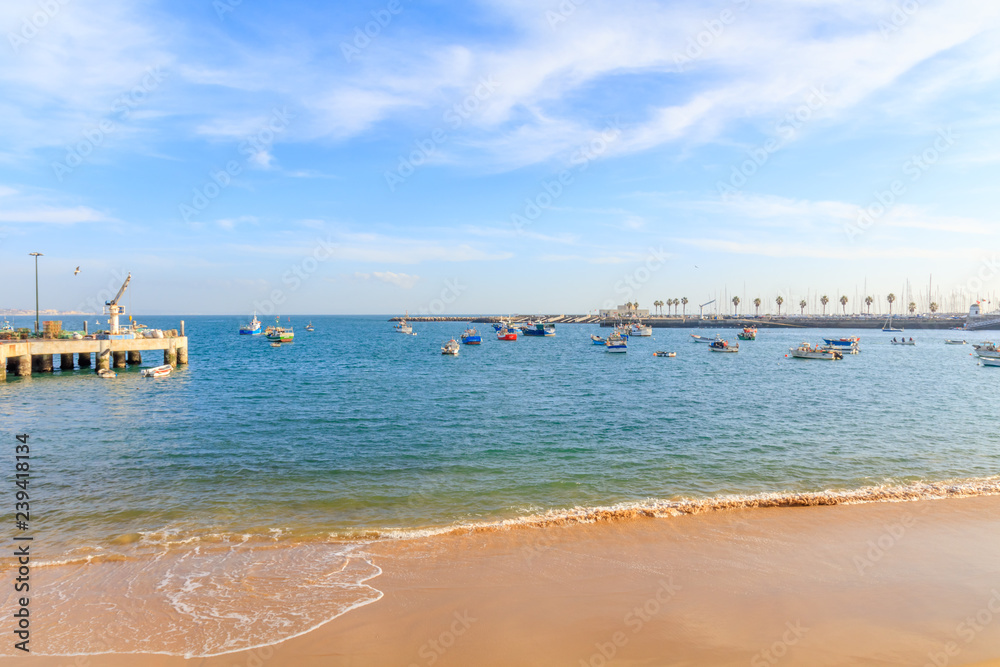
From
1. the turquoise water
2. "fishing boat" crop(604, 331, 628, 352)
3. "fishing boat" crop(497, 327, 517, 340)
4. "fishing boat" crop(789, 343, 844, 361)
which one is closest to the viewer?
the turquoise water

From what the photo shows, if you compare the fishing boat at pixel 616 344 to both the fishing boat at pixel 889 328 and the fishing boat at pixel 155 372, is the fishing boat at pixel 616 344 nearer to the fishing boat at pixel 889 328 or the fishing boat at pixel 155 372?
the fishing boat at pixel 155 372

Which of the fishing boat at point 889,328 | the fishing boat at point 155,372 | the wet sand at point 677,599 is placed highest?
the fishing boat at point 889,328

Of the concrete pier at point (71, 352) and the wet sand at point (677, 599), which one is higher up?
the concrete pier at point (71, 352)

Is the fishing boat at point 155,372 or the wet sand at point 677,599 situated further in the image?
the fishing boat at point 155,372

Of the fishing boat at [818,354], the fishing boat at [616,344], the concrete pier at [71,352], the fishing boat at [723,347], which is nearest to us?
the concrete pier at [71,352]

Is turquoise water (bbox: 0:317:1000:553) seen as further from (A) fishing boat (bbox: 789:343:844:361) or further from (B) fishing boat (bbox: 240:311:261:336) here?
(B) fishing boat (bbox: 240:311:261:336)

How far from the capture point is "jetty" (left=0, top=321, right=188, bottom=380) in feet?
143

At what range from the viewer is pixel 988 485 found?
1728 centimetres

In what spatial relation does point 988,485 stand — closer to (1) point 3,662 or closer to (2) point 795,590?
(2) point 795,590

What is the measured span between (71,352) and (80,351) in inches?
27.6

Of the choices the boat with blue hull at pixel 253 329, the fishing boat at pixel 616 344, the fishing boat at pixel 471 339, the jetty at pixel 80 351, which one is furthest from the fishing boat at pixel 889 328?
the jetty at pixel 80 351

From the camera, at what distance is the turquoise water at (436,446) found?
15484mm

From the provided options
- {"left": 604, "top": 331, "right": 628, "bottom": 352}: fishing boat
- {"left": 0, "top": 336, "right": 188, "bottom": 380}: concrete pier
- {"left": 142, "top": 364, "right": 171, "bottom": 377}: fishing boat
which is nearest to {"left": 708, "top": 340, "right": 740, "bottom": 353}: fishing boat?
{"left": 604, "top": 331, "right": 628, "bottom": 352}: fishing boat

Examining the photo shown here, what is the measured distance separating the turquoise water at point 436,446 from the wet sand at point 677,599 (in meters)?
2.79
